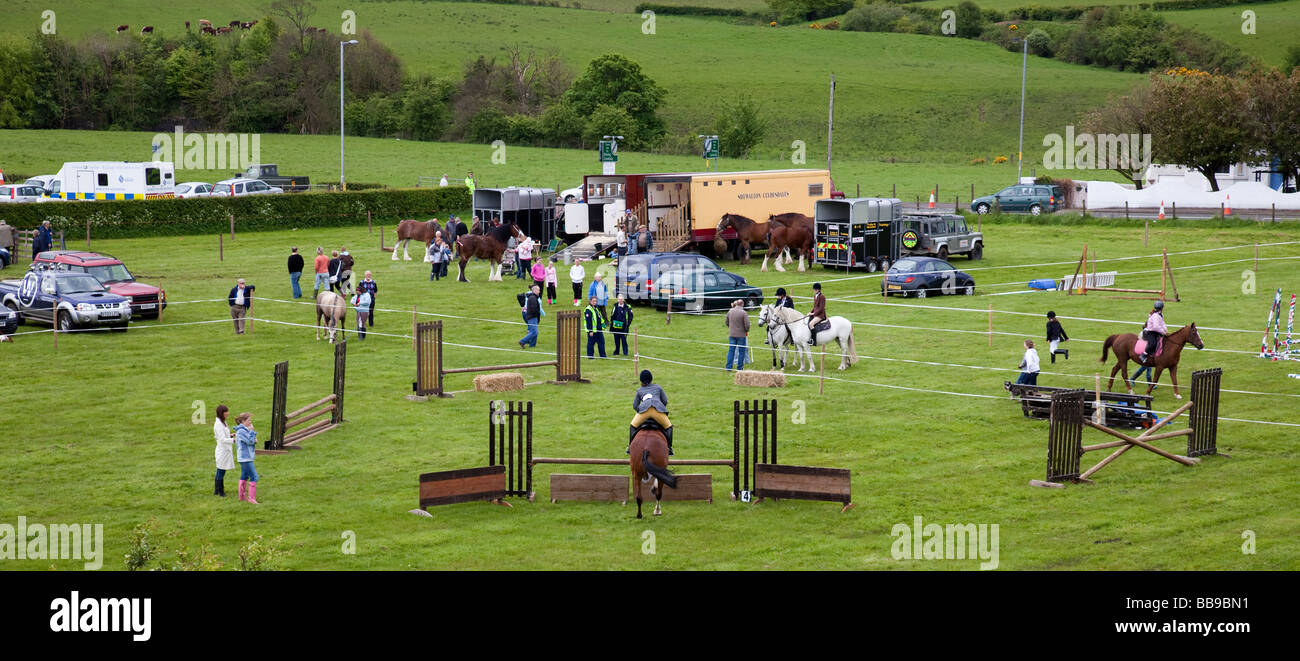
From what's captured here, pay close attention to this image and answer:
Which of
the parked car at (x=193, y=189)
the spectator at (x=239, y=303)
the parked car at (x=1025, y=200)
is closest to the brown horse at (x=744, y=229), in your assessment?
the spectator at (x=239, y=303)

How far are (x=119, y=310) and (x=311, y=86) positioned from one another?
75.0m

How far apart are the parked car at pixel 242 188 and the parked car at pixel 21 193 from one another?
750cm

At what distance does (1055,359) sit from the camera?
27.7m

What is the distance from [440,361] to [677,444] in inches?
229

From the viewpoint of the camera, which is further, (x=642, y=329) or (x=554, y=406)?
(x=642, y=329)

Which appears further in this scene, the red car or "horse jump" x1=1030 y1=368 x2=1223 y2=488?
the red car

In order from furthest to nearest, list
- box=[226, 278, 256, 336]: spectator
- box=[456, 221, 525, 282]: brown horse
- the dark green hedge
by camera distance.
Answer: the dark green hedge
box=[456, 221, 525, 282]: brown horse
box=[226, 278, 256, 336]: spectator

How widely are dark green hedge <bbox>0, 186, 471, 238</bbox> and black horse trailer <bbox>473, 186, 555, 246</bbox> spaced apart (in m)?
13.1

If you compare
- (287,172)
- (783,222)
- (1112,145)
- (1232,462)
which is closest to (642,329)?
(783,222)

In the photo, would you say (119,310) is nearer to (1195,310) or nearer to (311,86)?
(1195,310)

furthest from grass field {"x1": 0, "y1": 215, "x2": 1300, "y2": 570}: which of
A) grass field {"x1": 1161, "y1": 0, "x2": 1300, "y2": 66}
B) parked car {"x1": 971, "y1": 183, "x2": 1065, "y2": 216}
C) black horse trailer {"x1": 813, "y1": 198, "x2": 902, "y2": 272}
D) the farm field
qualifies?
grass field {"x1": 1161, "y1": 0, "x2": 1300, "y2": 66}

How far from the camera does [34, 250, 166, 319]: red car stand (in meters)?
33.6

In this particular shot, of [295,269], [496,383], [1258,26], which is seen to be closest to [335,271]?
[295,269]

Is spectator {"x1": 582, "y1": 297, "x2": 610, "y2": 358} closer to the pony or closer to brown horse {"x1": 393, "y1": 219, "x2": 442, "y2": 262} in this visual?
the pony
